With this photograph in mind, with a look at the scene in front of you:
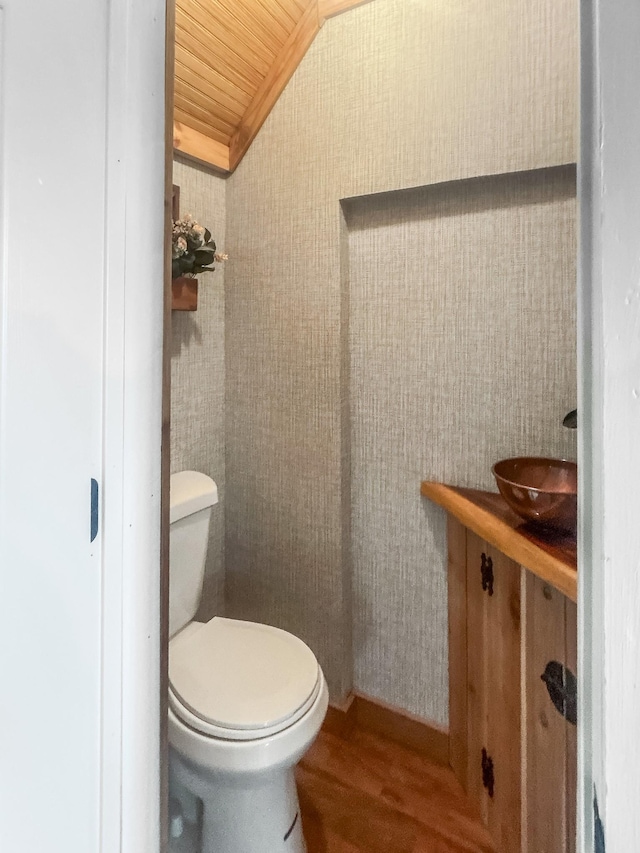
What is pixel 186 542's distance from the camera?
1.43 meters

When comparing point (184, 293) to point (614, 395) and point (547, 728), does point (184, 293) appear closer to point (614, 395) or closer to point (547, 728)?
point (614, 395)

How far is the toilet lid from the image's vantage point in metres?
1.12

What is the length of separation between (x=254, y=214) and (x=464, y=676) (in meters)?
1.76

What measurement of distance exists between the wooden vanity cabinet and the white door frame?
0.67m

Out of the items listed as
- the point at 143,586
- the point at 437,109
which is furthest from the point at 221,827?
the point at 437,109

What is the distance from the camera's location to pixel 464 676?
1526 millimetres

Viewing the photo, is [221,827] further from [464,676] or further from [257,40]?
[257,40]

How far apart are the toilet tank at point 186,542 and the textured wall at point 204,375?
1.08 feet

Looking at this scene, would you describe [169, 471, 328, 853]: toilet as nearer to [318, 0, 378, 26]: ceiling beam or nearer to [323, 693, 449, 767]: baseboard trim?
[323, 693, 449, 767]: baseboard trim

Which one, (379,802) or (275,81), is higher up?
(275,81)

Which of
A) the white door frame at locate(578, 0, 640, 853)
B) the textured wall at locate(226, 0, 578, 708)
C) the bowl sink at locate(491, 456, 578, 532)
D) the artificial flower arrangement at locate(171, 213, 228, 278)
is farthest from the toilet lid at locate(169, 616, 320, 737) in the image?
the artificial flower arrangement at locate(171, 213, 228, 278)

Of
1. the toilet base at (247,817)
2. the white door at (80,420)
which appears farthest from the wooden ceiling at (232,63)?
the toilet base at (247,817)

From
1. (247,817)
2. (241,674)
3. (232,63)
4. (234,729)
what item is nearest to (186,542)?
(241,674)

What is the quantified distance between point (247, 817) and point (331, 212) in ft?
5.72
